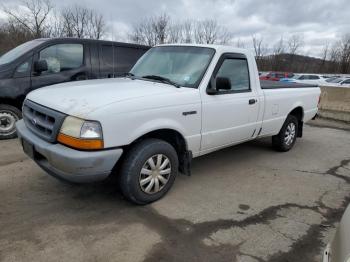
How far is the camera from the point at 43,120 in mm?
3459

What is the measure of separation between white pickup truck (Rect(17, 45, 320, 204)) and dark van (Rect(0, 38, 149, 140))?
196 cm

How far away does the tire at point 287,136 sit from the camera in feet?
19.6

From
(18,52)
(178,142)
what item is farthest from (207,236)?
(18,52)

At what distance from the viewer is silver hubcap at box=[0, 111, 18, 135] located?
6027 millimetres

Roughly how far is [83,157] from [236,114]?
234cm

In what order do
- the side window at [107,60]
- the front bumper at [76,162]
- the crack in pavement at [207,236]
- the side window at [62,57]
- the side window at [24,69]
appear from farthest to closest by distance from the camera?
the side window at [107,60]
the side window at [62,57]
the side window at [24,69]
the front bumper at [76,162]
the crack in pavement at [207,236]

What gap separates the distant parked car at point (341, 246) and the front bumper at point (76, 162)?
2037mm

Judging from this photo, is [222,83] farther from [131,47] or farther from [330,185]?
[131,47]

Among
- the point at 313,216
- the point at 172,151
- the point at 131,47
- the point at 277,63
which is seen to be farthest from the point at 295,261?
the point at 277,63

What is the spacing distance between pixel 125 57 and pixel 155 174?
429 cm

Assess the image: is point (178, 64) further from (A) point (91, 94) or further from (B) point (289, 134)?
(B) point (289, 134)

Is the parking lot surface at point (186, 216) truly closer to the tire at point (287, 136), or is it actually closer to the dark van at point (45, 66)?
the tire at point (287, 136)

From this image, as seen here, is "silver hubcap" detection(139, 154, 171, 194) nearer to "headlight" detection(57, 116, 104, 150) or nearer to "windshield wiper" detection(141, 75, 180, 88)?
"headlight" detection(57, 116, 104, 150)

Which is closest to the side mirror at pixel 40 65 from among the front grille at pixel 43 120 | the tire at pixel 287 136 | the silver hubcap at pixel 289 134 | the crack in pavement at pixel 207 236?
the front grille at pixel 43 120
